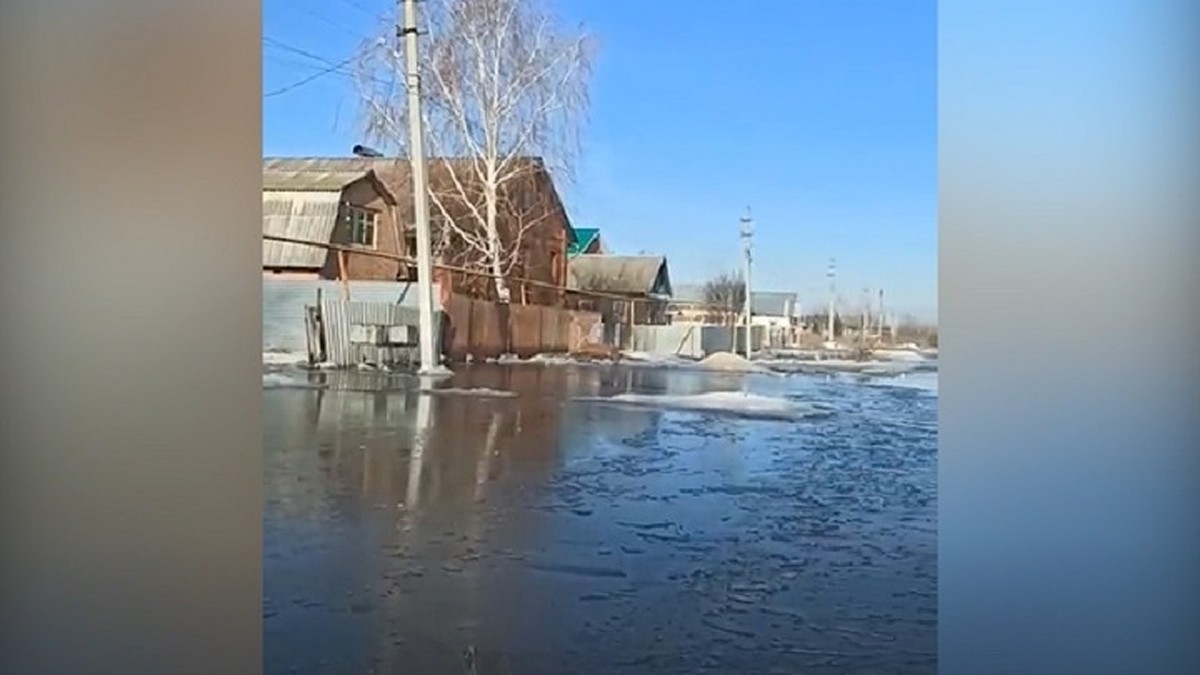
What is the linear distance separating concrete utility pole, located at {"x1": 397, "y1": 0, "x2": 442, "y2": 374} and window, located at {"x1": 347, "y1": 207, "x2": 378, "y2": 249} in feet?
0.27

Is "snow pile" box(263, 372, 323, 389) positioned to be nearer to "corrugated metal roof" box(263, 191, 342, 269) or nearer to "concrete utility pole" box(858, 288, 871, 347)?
"corrugated metal roof" box(263, 191, 342, 269)

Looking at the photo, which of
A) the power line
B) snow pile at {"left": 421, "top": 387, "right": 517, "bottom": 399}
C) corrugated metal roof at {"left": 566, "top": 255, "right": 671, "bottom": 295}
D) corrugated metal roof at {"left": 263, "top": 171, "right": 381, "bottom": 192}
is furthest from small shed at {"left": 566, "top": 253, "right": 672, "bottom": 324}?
the power line

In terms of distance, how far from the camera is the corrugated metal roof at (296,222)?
1.89 metres

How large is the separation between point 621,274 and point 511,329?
0.79ft

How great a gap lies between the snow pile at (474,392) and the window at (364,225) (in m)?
0.30

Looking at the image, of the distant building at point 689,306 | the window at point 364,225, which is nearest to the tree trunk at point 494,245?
the window at point 364,225

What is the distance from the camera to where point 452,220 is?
1.97 metres

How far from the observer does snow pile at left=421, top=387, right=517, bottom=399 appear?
196 centimetres

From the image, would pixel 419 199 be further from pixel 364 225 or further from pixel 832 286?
pixel 832 286

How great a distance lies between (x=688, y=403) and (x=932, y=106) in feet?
2.32
